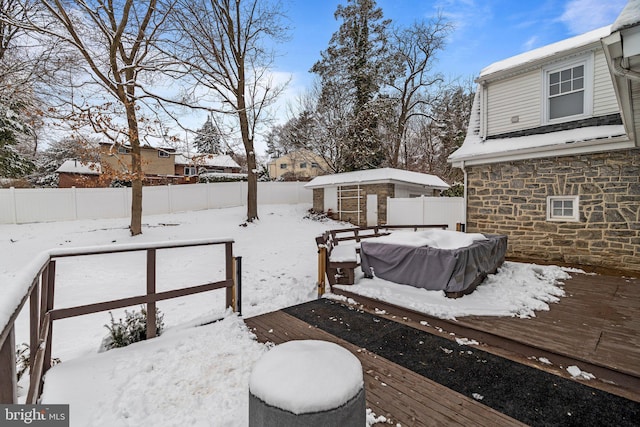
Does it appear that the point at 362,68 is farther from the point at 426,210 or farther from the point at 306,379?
the point at 306,379

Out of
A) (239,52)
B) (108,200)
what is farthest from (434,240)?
(108,200)

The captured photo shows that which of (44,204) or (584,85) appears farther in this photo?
(44,204)

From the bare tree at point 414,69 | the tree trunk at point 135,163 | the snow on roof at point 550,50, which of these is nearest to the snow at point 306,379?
the tree trunk at point 135,163

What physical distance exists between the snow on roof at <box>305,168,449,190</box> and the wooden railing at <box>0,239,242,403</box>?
→ 10.5 metres

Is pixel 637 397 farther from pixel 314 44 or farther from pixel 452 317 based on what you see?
pixel 314 44

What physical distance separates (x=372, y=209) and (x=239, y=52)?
9341 millimetres

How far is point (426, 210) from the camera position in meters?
A: 12.0

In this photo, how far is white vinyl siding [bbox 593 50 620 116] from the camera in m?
6.15

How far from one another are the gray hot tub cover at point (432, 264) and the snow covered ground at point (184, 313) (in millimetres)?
170

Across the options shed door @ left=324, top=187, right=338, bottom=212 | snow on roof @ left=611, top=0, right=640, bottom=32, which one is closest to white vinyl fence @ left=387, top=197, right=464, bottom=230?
shed door @ left=324, top=187, right=338, bottom=212

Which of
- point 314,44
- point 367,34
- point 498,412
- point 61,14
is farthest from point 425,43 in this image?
point 498,412

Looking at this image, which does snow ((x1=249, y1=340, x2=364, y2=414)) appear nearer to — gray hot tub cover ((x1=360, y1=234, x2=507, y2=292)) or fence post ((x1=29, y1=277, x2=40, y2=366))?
fence post ((x1=29, y1=277, x2=40, y2=366))

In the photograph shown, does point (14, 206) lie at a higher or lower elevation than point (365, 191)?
lower

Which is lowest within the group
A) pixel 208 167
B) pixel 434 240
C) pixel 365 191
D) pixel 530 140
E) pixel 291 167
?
pixel 434 240
